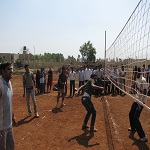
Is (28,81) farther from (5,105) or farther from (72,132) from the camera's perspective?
(5,105)

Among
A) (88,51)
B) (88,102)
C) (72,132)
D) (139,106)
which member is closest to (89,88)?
(88,102)

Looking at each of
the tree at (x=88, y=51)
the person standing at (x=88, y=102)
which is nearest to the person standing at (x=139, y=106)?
the person standing at (x=88, y=102)

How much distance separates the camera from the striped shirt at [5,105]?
3.63 meters

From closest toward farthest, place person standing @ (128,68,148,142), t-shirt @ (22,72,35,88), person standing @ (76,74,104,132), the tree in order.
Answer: person standing @ (128,68,148,142), person standing @ (76,74,104,132), t-shirt @ (22,72,35,88), the tree

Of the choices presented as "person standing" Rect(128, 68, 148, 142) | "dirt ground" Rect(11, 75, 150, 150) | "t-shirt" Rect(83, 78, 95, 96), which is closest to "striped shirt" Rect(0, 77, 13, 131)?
"dirt ground" Rect(11, 75, 150, 150)

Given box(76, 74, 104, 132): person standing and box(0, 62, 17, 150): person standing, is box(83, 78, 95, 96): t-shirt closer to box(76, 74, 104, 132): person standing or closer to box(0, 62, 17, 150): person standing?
box(76, 74, 104, 132): person standing

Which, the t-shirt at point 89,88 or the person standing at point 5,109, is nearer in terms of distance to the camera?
the person standing at point 5,109

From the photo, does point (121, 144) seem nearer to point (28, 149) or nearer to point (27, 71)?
point (28, 149)

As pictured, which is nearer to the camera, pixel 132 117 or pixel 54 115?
pixel 132 117

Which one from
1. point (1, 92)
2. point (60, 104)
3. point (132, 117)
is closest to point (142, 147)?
point (132, 117)

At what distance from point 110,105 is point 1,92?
760 centimetres

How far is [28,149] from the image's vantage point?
547 centimetres

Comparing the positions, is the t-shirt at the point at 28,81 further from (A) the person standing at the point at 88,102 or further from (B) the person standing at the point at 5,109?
(B) the person standing at the point at 5,109

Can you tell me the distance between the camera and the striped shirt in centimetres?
363
